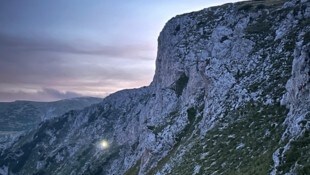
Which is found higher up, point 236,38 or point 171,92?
point 236,38

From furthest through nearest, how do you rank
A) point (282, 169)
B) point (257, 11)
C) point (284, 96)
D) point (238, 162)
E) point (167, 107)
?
1. point (167, 107)
2. point (257, 11)
3. point (284, 96)
4. point (238, 162)
5. point (282, 169)

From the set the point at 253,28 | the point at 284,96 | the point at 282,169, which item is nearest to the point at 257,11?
the point at 253,28

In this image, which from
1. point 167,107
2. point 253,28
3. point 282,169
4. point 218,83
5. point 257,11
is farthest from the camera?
point 167,107

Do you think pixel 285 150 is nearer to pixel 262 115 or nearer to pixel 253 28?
pixel 262 115

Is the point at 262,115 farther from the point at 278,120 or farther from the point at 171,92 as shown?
the point at 171,92

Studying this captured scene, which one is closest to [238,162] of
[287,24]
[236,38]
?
[287,24]

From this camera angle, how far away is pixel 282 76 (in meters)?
61.2

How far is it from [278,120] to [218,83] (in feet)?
91.1

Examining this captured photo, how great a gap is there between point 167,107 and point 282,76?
5115 centimetres

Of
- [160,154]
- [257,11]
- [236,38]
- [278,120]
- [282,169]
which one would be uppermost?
[257,11]

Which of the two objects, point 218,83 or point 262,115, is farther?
point 218,83

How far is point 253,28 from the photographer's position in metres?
83.9

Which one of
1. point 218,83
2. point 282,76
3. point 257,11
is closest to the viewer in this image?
point 282,76

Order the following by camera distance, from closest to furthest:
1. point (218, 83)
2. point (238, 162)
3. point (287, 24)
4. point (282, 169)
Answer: point (282, 169)
point (238, 162)
point (287, 24)
point (218, 83)
